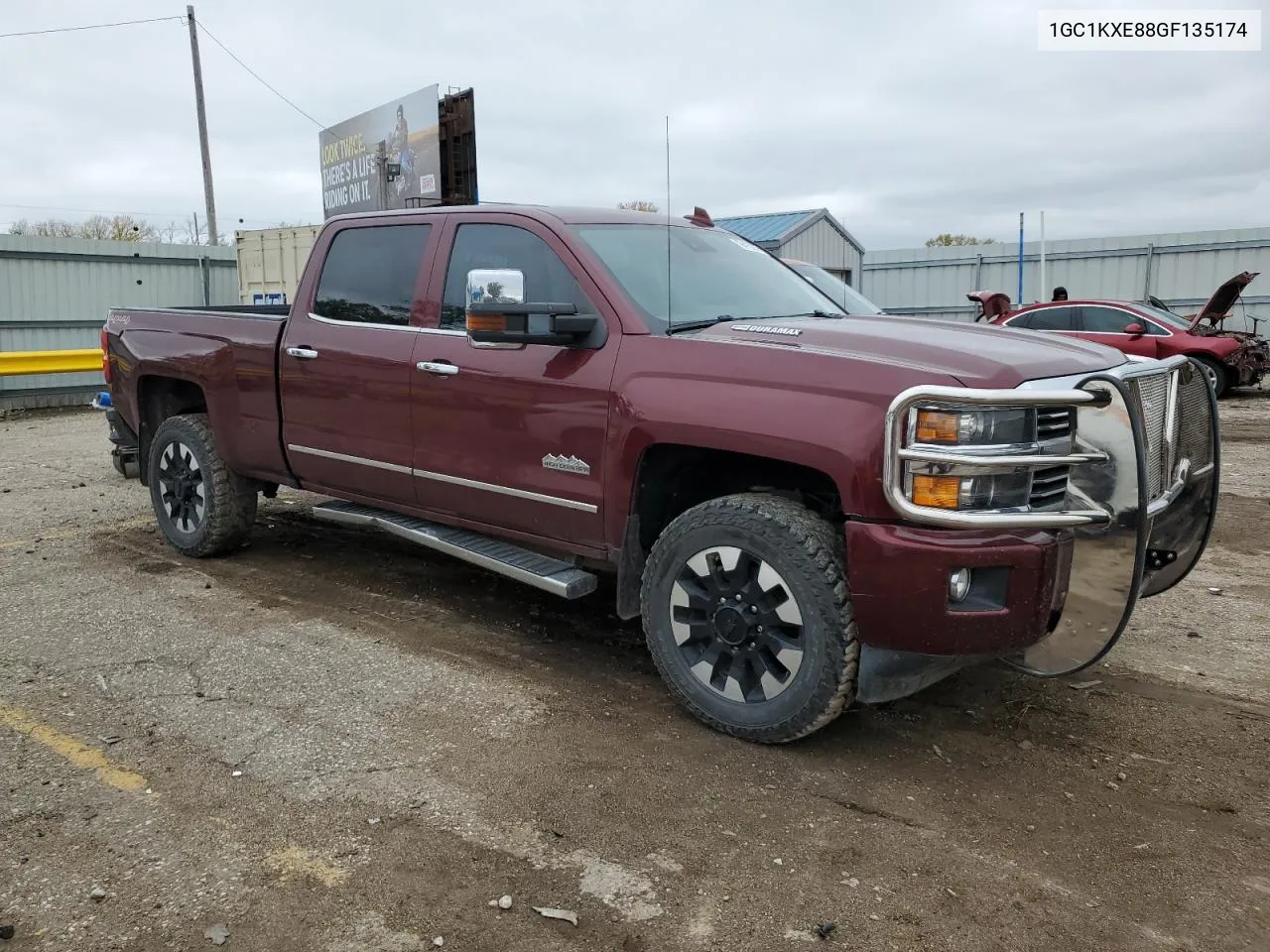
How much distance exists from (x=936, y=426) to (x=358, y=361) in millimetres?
2860

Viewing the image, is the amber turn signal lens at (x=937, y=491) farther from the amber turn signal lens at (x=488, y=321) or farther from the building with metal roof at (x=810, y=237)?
the building with metal roof at (x=810, y=237)

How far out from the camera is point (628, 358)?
384 cm

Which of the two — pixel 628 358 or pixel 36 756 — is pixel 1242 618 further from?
pixel 36 756

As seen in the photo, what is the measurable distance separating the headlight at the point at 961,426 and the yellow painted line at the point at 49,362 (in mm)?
14235

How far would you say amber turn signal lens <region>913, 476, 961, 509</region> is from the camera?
3.12 m

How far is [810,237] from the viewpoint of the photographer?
20391 millimetres

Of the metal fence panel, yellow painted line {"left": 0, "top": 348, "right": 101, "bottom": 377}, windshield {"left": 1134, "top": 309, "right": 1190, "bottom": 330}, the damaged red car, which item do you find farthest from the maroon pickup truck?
the metal fence panel

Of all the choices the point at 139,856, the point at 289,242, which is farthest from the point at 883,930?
the point at 289,242

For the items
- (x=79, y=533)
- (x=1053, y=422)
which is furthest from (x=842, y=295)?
(x=79, y=533)

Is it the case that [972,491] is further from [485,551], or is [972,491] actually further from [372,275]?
[372,275]

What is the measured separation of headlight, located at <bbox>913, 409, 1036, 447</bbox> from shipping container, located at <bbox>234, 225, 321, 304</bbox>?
17.7m

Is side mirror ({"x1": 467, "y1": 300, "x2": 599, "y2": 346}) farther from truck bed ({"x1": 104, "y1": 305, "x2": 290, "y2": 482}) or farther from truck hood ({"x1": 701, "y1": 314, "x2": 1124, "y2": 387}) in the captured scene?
truck bed ({"x1": 104, "y1": 305, "x2": 290, "y2": 482})

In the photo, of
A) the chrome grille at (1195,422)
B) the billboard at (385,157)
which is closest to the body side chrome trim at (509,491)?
the chrome grille at (1195,422)

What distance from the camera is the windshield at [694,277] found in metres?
4.11
